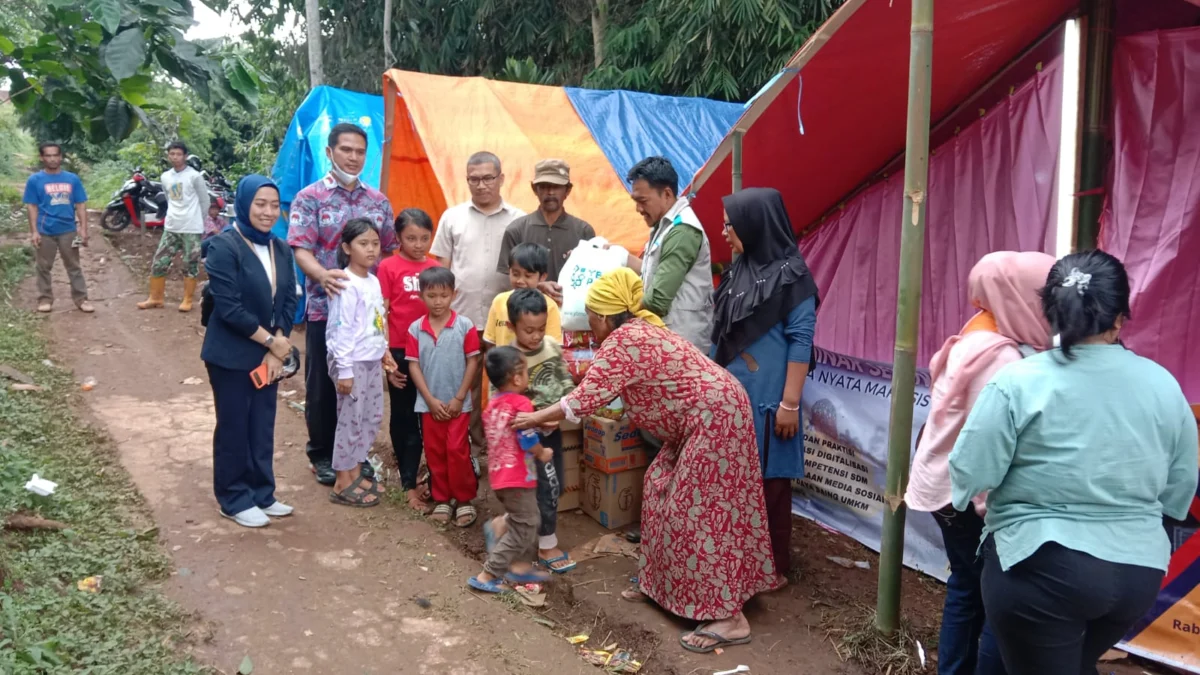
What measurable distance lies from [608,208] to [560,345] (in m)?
2.45

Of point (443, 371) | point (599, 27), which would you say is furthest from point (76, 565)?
point (599, 27)

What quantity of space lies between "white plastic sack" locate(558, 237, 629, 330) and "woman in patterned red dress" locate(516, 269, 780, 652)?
837 millimetres

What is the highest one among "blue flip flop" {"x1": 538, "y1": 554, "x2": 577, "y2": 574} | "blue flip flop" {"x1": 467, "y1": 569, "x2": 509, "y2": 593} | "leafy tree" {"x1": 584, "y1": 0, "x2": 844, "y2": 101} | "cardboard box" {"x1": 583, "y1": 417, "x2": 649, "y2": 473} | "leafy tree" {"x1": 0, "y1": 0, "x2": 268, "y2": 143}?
"leafy tree" {"x1": 584, "y1": 0, "x2": 844, "y2": 101}

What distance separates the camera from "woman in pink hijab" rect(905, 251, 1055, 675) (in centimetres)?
244

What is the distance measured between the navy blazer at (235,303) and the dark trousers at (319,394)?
469 mm

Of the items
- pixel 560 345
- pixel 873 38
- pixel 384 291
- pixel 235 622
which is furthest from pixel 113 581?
pixel 873 38

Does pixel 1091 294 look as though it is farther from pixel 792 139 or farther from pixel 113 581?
pixel 113 581

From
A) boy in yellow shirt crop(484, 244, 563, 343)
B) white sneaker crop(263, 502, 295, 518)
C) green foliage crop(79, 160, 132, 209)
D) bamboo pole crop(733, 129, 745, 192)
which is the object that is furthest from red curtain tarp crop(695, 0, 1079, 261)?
green foliage crop(79, 160, 132, 209)

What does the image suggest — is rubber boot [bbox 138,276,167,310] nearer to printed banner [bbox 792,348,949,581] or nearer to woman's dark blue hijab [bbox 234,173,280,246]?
woman's dark blue hijab [bbox 234,173,280,246]

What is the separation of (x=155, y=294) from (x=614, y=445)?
679 cm

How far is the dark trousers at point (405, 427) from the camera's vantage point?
4391 millimetres

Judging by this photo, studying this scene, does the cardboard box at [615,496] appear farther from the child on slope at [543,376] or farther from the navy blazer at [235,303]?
the navy blazer at [235,303]

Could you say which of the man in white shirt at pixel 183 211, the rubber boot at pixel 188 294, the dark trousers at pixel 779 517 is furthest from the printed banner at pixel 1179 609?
the rubber boot at pixel 188 294

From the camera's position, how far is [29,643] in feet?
8.54
